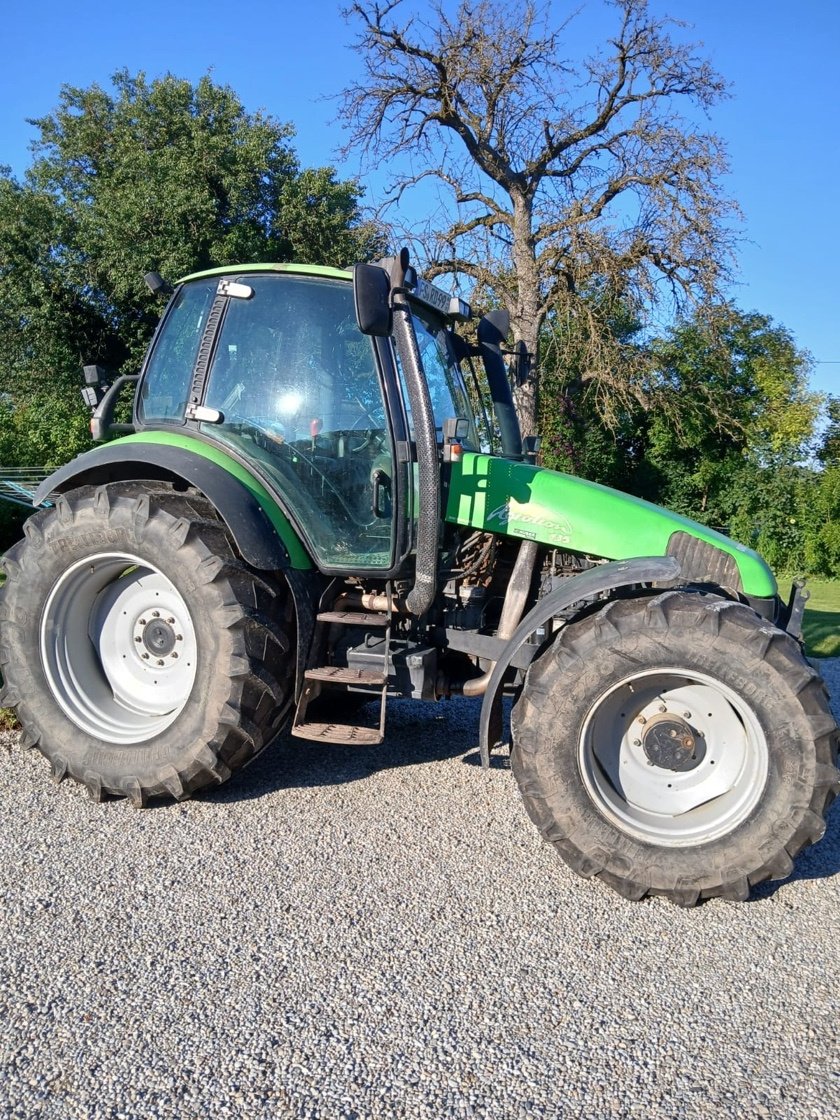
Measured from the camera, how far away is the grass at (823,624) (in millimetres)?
9336

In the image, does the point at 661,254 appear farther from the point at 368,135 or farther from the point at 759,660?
the point at 759,660

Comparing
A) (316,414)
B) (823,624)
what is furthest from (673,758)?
(823,624)

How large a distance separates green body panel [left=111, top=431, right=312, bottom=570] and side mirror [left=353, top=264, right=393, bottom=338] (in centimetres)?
96

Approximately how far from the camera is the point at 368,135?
15.3 metres

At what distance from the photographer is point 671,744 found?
3.49 metres

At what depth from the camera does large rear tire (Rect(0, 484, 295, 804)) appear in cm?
389

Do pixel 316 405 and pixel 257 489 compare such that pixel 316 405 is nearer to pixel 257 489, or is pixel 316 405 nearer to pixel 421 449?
pixel 257 489

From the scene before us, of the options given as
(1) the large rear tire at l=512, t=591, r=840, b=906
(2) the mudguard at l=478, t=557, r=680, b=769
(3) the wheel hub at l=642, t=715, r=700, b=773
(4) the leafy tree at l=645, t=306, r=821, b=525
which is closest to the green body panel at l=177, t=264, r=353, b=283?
(2) the mudguard at l=478, t=557, r=680, b=769

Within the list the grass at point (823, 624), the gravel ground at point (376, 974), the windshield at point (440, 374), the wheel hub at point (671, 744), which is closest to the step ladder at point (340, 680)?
the gravel ground at point (376, 974)

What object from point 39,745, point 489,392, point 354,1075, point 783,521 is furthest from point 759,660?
point 783,521

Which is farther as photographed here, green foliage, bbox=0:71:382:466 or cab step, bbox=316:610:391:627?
green foliage, bbox=0:71:382:466

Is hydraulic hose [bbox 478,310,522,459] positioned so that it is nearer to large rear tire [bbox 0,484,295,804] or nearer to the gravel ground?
large rear tire [bbox 0,484,295,804]

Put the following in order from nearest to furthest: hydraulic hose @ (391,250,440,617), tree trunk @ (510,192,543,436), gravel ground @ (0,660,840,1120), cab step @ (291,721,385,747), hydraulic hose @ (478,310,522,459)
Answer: gravel ground @ (0,660,840,1120)
hydraulic hose @ (391,250,440,617)
cab step @ (291,721,385,747)
hydraulic hose @ (478,310,522,459)
tree trunk @ (510,192,543,436)

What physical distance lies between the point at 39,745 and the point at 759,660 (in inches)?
128
